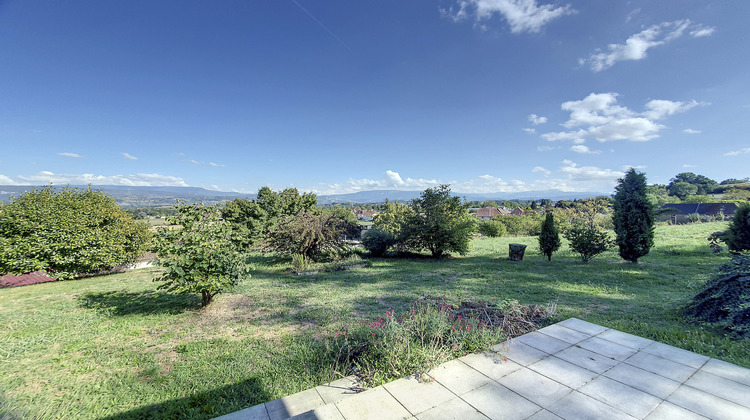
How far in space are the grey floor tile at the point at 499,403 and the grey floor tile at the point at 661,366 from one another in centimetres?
153

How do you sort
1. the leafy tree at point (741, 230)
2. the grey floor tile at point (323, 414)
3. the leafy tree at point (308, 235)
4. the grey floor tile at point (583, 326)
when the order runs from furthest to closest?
the leafy tree at point (308, 235) → the leafy tree at point (741, 230) → the grey floor tile at point (583, 326) → the grey floor tile at point (323, 414)

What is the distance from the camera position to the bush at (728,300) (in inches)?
132

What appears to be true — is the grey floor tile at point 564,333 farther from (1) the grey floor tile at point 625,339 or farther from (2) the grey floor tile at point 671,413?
(2) the grey floor tile at point 671,413

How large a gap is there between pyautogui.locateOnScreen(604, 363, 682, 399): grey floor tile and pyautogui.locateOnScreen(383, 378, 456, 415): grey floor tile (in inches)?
64.3

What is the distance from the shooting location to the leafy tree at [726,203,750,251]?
303 inches

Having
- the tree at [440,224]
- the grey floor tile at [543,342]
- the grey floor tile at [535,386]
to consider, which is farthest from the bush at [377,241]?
the grey floor tile at [535,386]

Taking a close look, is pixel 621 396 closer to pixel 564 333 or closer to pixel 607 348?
pixel 607 348

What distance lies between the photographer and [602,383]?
7.64 feet

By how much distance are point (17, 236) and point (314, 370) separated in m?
12.0

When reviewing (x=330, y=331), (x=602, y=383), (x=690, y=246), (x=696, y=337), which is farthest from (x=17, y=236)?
(x=690, y=246)

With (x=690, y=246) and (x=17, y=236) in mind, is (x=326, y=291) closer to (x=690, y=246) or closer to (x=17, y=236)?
(x=17, y=236)

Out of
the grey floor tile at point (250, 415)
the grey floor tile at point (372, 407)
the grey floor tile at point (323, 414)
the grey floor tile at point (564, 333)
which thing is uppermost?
the grey floor tile at point (323, 414)

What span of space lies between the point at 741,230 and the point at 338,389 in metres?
12.7

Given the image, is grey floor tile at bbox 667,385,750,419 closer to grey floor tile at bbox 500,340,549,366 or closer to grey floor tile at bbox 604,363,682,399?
grey floor tile at bbox 604,363,682,399
